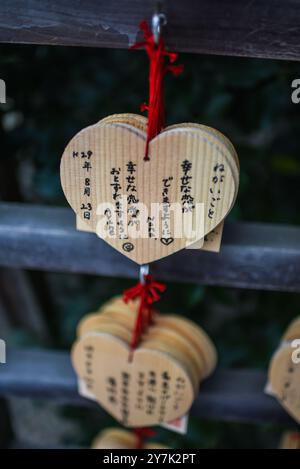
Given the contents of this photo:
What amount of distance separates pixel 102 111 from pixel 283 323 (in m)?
0.76

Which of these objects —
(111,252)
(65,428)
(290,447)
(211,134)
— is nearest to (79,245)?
(111,252)

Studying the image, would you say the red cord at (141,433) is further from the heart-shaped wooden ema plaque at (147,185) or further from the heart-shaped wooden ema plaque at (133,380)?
the heart-shaped wooden ema plaque at (147,185)

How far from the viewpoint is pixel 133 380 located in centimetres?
91

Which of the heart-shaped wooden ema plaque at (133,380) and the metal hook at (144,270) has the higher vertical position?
the metal hook at (144,270)

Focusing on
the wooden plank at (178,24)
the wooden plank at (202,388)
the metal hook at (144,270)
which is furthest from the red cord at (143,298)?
the wooden plank at (178,24)

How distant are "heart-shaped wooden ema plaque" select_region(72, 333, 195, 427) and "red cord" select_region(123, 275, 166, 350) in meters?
0.03

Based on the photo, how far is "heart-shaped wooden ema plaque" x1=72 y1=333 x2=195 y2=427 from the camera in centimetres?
88

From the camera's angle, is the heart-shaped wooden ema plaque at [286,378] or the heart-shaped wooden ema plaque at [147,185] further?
the heart-shaped wooden ema plaque at [286,378]

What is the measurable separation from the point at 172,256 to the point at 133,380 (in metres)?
0.24

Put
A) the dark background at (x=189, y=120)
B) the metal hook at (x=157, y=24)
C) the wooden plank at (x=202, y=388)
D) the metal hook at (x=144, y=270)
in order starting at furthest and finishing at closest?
the dark background at (x=189, y=120), the wooden plank at (x=202, y=388), the metal hook at (x=144, y=270), the metal hook at (x=157, y=24)

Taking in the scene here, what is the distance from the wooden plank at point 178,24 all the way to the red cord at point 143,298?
35 cm

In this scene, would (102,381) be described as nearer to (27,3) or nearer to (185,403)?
(185,403)

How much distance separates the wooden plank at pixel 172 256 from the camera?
844 mm

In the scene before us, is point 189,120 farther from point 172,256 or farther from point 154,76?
point 154,76
